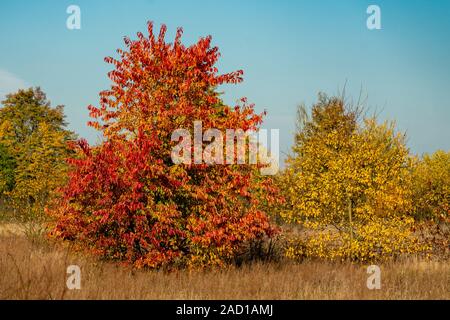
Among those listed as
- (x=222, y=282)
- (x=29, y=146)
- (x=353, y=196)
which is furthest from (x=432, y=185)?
(x=29, y=146)

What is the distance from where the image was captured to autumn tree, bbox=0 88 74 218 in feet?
72.5

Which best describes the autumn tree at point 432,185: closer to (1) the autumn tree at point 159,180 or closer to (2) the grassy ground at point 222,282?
(2) the grassy ground at point 222,282

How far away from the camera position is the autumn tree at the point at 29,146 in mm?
22097

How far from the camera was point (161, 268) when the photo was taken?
1023 centimetres

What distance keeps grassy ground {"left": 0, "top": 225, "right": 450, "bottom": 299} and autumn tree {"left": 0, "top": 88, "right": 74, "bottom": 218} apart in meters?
8.79

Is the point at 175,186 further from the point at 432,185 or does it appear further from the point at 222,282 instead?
the point at 432,185

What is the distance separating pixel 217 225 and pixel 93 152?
136 inches

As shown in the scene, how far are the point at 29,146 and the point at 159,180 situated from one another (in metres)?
29.7

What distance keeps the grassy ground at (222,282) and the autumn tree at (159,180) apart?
0.64 m

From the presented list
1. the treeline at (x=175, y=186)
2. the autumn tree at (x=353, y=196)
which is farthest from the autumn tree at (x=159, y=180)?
the autumn tree at (x=353, y=196)

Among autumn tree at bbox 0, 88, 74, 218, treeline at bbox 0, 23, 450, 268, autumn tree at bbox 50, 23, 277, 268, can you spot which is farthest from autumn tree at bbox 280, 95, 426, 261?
autumn tree at bbox 0, 88, 74, 218

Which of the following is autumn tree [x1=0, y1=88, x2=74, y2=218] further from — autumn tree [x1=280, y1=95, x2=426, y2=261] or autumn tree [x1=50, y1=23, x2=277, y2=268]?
autumn tree [x1=280, y1=95, x2=426, y2=261]
